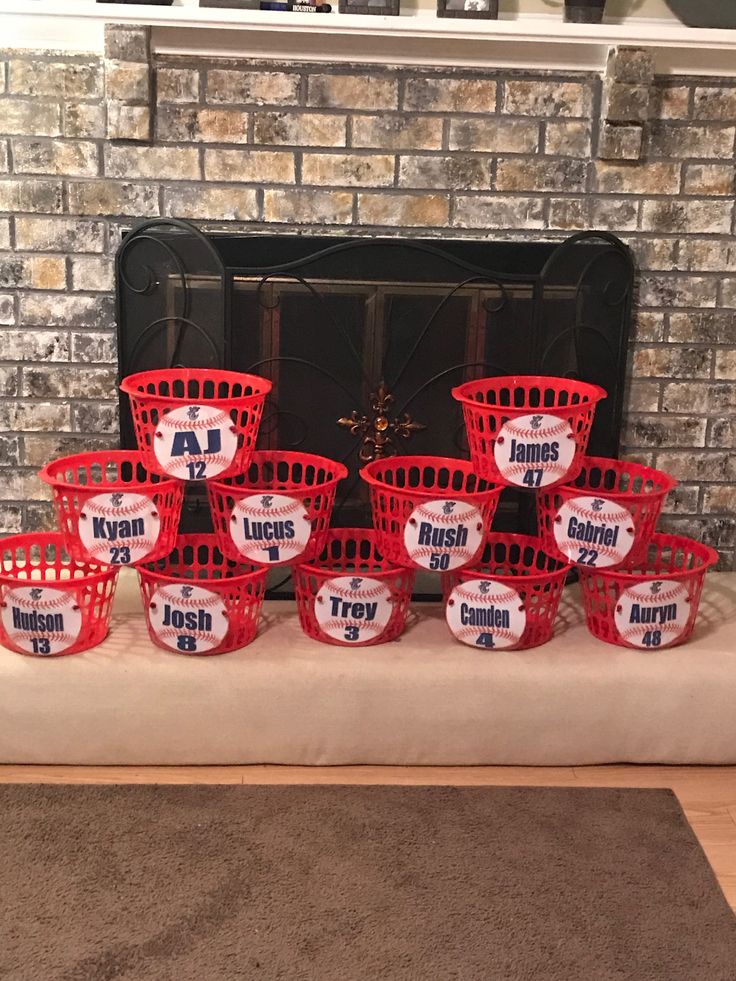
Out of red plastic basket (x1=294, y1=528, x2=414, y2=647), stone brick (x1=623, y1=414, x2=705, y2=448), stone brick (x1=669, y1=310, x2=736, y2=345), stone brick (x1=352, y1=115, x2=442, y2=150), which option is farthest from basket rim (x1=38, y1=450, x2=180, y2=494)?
stone brick (x1=669, y1=310, x2=736, y2=345)

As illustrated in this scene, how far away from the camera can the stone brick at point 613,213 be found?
2.38 meters

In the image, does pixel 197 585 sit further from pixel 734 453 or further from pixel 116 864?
pixel 734 453

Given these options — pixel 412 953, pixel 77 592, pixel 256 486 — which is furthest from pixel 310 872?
pixel 256 486

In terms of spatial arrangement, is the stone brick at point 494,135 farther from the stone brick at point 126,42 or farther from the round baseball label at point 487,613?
the round baseball label at point 487,613

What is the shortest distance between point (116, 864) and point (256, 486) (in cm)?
86

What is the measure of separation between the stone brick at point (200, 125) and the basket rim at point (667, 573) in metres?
1.13

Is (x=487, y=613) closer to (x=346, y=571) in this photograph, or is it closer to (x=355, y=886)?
(x=346, y=571)

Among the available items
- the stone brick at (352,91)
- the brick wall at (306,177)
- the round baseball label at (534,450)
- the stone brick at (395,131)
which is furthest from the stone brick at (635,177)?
the round baseball label at (534,450)

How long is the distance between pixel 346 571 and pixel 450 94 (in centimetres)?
100

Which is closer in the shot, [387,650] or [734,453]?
[387,650]

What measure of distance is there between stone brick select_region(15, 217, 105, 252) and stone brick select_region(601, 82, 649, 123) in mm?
1074

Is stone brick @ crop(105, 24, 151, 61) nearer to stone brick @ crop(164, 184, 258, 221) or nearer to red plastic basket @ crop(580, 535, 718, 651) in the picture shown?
stone brick @ crop(164, 184, 258, 221)

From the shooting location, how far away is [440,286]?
2.37 meters

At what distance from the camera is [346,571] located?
216 cm
